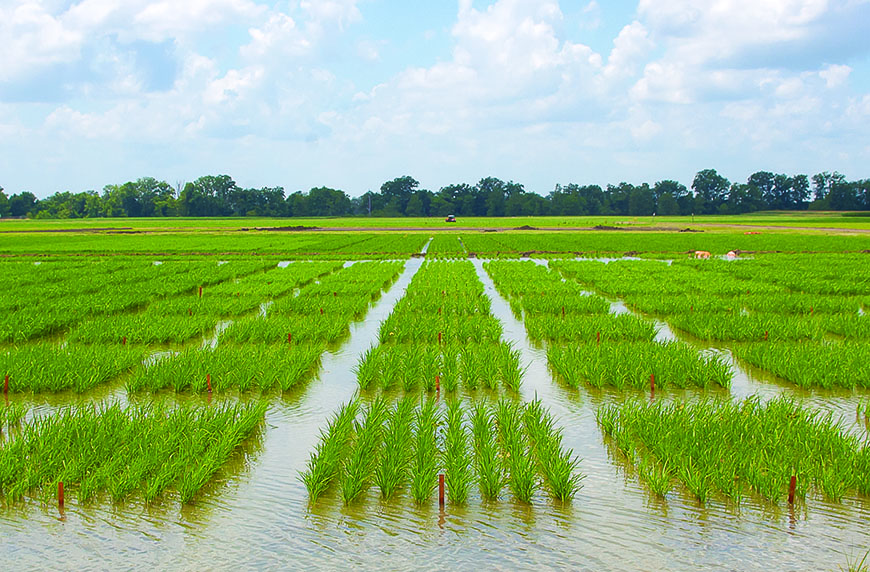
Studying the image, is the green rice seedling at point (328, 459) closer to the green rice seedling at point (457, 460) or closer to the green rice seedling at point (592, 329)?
the green rice seedling at point (457, 460)

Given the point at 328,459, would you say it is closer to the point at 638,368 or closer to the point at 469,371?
the point at 469,371

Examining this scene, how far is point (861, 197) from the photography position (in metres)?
115

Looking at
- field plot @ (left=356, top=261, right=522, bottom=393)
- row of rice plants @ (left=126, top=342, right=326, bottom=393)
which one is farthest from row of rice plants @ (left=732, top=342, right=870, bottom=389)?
row of rice plants @ (left=126, top=342, right=326, bottom=393)

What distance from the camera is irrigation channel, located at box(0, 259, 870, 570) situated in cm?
356

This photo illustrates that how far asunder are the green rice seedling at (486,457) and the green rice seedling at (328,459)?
96 cm

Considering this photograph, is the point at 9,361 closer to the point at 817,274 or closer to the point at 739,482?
Result: the point at 739,482

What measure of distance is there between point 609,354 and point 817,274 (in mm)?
12714

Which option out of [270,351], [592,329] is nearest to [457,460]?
[270,351]

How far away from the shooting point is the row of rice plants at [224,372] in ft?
22.1

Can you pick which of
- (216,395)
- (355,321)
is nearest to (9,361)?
(216,395)

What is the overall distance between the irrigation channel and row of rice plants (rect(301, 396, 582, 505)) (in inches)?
4.5

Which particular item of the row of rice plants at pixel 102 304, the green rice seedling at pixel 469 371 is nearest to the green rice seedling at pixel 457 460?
the green rice seedling at pixel 469 371

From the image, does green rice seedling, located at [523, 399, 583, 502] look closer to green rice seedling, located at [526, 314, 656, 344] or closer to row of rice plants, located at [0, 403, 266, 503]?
row of rice plants, located at [0, 403, 266, 503]

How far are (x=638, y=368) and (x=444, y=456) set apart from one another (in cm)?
306
